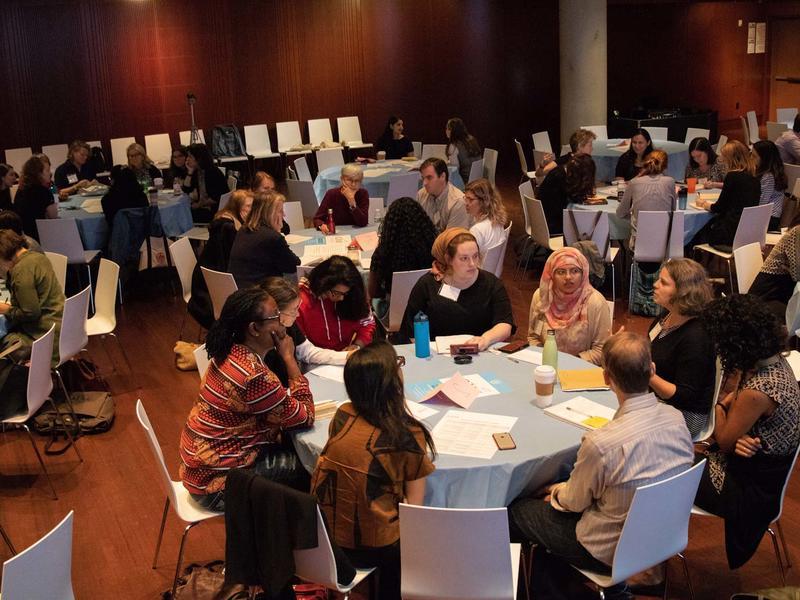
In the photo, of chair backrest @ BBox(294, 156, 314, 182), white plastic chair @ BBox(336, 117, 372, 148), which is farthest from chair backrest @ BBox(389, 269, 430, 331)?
white plastic chair @ BBox(336, 117, 372, 148)

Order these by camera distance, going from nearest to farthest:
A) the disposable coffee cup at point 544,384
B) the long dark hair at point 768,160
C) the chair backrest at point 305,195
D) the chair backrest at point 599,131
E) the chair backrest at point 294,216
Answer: the disposable coffee cup at point 544,384 < the long dark hair at point 768,160 < the chair backrest at point 294,216 < the chair backrest at point 305,195 < the chair backrest at point 599,131

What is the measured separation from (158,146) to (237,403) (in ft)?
33.8

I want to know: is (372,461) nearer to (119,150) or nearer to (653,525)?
(653,525)

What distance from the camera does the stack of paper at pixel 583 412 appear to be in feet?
12.2

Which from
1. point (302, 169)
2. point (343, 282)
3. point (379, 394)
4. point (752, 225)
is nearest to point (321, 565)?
point (379, 394)

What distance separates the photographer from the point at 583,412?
3.83 metres

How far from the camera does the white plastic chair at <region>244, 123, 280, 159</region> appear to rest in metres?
13.7

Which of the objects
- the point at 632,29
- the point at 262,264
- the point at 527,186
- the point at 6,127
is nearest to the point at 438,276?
the point at 262,264

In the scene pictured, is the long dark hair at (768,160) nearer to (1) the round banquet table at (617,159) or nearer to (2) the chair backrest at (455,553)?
(1) the round banquet table at (617,159)

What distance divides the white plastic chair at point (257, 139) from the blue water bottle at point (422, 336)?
9.64m

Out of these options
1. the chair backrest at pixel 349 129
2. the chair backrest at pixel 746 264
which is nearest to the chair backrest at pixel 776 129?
the chair backrest at pixel 349 129

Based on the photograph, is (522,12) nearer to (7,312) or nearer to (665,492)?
(7,312)

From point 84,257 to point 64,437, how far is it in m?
2.58

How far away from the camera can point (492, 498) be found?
3467 mm
